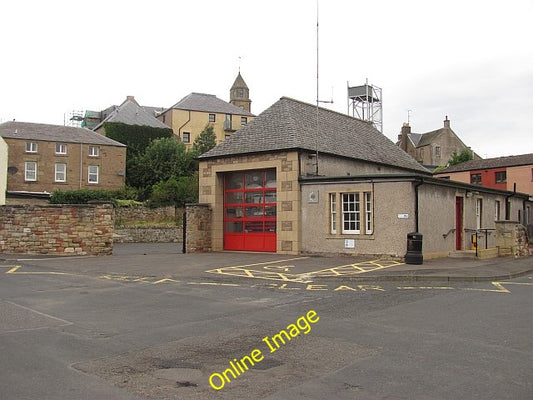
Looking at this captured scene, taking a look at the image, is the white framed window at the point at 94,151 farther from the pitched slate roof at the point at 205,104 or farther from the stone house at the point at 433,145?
the stone house at the point at 433,145

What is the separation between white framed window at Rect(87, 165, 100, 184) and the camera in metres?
49.6

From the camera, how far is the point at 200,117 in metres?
69.2

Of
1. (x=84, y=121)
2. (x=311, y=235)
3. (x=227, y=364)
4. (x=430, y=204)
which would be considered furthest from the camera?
(x=84, y=121)

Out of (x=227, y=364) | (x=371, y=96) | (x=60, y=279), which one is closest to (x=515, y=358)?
(x=227, y=364)

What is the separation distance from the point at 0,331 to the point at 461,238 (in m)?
19.5

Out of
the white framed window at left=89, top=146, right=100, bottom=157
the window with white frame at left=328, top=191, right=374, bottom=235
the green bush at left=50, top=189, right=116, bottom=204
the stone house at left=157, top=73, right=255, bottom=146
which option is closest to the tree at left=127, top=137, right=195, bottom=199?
the white framed window at left=89, top=146, right=100, bottom=157

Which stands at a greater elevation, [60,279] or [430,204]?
[430,204]

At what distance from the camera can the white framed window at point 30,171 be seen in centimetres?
4694

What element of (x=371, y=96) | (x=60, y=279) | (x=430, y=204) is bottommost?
(x=60, y=279)

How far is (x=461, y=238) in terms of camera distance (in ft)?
73.3

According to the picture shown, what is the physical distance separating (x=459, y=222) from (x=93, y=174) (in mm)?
37944

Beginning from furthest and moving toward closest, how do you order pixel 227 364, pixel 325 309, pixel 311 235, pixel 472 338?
1. pixel 311 235
2. pixel 325 309
3. pixel 472 338
4. pixel 227 364

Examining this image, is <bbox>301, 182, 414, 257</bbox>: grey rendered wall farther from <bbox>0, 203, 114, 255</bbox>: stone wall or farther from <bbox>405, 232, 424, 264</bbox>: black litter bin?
<bbox>0, 203, 114, 255</bbox>: stone wall

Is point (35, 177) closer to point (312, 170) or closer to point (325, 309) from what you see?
point (312, 170)
